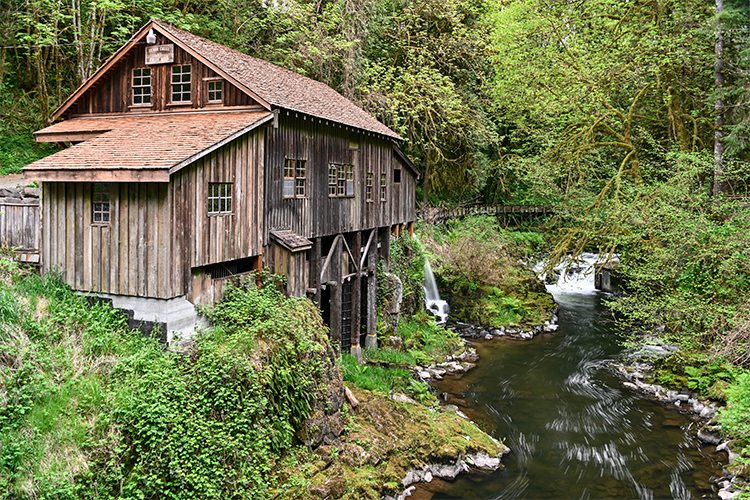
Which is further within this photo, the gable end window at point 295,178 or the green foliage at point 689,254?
the green foliage at point 689,254

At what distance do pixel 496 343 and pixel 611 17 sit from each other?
13034 mm

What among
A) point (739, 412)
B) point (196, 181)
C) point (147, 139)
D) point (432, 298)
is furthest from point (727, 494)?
point (432, 298)

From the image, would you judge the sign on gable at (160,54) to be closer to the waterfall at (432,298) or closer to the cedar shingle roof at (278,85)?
the cedar shingle roof at (278,85)

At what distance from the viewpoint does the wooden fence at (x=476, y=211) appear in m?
27.7

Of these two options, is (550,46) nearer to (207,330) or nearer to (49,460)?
(207,330)

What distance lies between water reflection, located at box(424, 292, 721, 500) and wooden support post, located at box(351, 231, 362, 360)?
9.41 feet

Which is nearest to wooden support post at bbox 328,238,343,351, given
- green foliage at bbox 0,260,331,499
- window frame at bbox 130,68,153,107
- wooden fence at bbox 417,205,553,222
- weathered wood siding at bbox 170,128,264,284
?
weathered wood siding at bbox 170,128,264,284

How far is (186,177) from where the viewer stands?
9.93m

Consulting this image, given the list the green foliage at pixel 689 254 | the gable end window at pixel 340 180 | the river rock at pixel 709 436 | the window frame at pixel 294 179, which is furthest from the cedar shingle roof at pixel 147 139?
the river rock at pixel 709 436

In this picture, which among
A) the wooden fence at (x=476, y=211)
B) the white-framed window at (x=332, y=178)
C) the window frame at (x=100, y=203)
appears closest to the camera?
the window frame at (x=100, y=203)

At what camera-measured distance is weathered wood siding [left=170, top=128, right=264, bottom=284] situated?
984 centimetres

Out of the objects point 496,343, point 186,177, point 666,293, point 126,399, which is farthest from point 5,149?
point 666,293

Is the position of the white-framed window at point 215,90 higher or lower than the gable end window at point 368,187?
higher

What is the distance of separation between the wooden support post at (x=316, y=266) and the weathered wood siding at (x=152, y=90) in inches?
167
